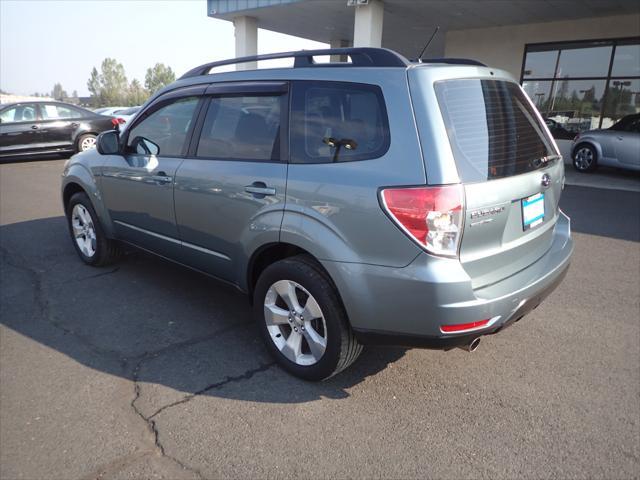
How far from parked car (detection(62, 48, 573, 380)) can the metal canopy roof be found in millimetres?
10875

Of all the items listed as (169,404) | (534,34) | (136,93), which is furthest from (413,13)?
(136,93)

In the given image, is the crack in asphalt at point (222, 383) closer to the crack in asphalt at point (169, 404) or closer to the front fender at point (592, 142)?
the crack in asphalt at point (169, 404)

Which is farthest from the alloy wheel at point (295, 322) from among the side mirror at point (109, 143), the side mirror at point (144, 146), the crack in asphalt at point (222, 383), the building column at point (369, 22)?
the building column at point (369, 22)

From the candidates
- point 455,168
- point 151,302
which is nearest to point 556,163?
point 455,168

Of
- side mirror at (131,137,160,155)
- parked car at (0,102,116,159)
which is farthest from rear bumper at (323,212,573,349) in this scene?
parked car at (0,102,116,159)

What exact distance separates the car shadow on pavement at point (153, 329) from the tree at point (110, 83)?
126112 mm

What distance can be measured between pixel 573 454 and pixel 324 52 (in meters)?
2.60

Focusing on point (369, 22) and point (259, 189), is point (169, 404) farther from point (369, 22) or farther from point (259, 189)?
point (369, 22)

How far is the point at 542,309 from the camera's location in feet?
13.2

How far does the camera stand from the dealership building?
12.7 meters

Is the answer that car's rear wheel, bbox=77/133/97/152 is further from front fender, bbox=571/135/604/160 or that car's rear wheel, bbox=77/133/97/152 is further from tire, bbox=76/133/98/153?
front fender, bbox=571/135/604/160

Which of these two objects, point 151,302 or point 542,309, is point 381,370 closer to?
point 542,309

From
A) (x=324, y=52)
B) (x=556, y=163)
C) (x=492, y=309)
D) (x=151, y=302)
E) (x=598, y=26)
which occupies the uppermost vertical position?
(x=598, y=26)

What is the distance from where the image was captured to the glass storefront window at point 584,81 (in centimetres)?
1331
